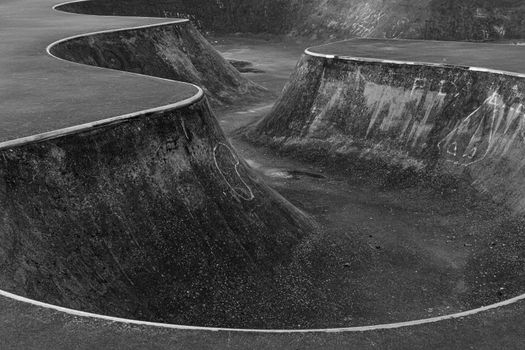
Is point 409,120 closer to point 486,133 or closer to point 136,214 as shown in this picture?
point 486,133

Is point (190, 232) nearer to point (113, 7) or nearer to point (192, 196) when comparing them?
point (192, 196)

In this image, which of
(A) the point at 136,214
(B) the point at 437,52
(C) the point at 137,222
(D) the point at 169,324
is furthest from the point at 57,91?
(B) the point at 437,52

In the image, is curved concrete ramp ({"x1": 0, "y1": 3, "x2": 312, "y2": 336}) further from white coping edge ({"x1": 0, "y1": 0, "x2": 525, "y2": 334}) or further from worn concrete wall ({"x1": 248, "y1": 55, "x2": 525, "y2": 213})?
worn concrete wall ({"x1": 248, "y1": 55, "x2": 525, "y2": 213})

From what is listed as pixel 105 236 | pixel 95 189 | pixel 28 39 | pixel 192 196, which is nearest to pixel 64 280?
pixel 105 236

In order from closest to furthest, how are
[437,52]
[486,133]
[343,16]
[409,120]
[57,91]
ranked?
[57,91] < [486,133] < [409,120] < [437,52] < [343,16]

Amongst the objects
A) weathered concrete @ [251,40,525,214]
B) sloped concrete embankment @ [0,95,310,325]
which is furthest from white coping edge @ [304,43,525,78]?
sloped concrete embankment @ [0,95,310,325]

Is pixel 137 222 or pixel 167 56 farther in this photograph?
pixel 167 56

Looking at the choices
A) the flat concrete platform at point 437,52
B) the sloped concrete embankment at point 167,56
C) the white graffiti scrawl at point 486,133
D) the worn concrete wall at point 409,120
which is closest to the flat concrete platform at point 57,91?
the sloped concrete embankment at point 167,56
